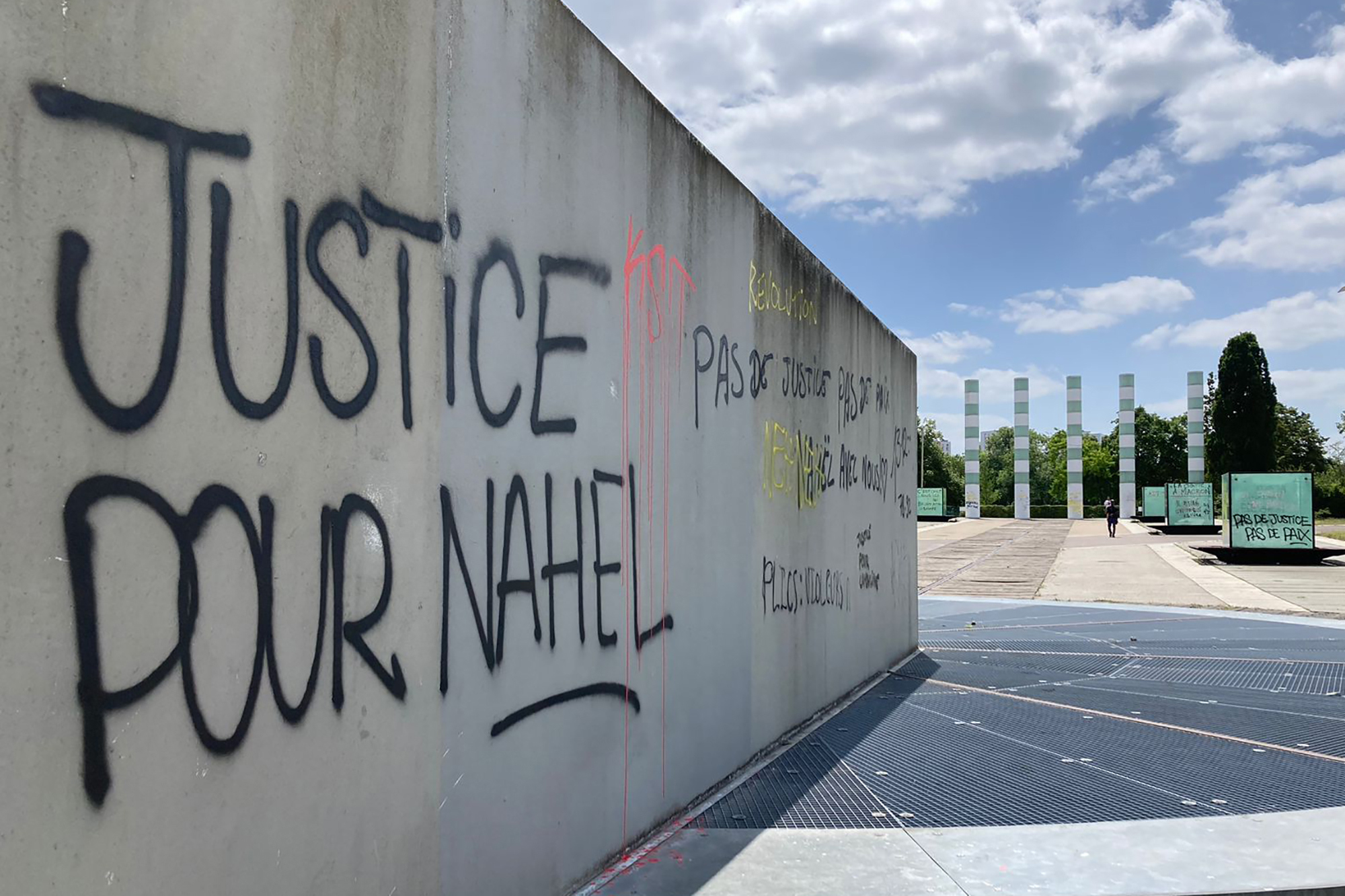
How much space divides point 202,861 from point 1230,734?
5.93 metres

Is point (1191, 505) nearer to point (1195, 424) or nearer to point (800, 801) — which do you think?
point (1195, 424)

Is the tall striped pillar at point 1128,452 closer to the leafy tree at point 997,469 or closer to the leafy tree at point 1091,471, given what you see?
the leafy tree at point 1091,471

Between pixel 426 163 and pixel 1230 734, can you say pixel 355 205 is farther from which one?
pixel 1230 734

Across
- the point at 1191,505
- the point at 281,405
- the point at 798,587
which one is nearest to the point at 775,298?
the point at 798,587

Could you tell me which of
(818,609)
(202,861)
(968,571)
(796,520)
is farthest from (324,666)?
(968,571)

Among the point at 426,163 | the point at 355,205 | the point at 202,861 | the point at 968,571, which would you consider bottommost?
the point at 968,571

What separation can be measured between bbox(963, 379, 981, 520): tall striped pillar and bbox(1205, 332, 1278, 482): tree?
45.5 ft

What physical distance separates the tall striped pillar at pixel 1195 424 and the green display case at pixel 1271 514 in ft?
137

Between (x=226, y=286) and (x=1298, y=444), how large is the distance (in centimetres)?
9086

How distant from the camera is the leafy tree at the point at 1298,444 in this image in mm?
77188

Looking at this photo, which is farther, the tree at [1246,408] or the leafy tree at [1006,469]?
the leafy tree at [1006,469]

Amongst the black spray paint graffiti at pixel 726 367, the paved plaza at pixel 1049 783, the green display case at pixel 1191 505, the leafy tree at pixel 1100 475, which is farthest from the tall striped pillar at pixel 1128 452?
the black spray paint graffiti at pixel 726 367

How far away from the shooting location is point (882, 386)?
8.89 metres

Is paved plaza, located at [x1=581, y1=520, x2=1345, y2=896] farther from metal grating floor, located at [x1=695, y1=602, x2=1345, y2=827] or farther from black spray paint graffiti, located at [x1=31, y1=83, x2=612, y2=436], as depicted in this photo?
black spray paint graffiti, located at [x1=31, y1=83, x2=612, y2=436]
